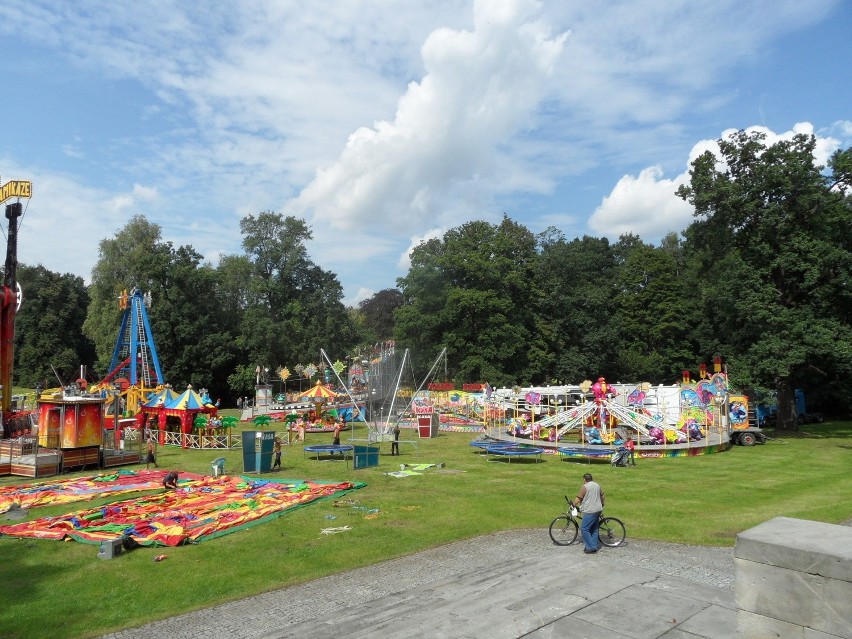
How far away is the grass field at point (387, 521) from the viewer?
434 inches

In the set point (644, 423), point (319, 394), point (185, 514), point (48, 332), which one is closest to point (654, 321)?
point (319, 394)

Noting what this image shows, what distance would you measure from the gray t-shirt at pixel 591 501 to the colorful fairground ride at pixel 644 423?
45.0 ft

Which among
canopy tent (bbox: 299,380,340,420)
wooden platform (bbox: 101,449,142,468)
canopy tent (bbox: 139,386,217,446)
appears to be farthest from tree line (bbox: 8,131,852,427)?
wooden platform (bbox: 101,449,142,468)

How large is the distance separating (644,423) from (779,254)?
1527 centimetres

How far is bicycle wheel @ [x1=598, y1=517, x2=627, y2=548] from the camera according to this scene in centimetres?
1376

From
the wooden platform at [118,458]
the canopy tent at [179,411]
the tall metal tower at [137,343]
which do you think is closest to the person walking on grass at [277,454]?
the wooden platform at [118,458]

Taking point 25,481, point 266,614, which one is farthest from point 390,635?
point 25,481

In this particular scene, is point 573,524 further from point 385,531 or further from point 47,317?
point 47,317

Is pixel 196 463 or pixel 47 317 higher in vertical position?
pixel 47 317

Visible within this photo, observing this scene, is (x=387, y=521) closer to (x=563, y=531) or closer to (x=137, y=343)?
(x=563, y=531)

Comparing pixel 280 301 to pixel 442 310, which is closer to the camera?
pixel 442 310

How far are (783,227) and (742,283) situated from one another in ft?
13.0

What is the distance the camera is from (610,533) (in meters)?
13.8

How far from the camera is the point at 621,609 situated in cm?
984
